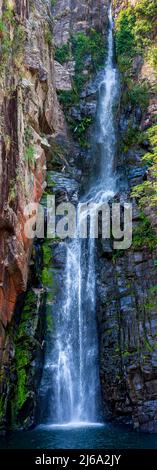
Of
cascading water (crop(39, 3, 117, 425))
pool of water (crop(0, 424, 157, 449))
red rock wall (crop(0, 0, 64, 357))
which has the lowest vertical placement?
pool of water (crop(0, 424, 157, 449))

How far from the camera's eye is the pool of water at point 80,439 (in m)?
12.2

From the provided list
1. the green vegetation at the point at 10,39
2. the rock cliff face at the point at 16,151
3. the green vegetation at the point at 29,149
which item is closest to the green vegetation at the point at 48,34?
the rock cliff face at the point at 16,151

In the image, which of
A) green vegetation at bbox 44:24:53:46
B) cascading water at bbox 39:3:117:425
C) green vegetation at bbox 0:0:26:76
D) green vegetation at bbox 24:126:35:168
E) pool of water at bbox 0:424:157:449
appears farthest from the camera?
green vegetation at bbox 44:24:53:46

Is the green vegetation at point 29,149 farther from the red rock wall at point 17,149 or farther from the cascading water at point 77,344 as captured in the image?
the cascading water at point 77,344

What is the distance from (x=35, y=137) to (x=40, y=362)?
840 centimetres

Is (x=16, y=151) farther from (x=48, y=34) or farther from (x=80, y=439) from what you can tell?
(x=48, y=34)

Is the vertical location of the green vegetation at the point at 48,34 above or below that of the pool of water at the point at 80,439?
above

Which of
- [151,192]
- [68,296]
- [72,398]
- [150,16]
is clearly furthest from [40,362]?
[150,16]

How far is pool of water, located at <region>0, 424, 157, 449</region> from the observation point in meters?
12.2

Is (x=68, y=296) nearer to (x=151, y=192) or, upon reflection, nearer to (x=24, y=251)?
(x=24, y=251)

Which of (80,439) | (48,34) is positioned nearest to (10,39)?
(48,34)

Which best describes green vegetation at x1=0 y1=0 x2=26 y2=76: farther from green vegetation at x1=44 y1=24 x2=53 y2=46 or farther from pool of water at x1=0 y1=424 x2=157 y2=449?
pool of water at x1=0 y1=424 x2=157 y2=449

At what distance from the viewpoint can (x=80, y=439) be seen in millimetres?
12914

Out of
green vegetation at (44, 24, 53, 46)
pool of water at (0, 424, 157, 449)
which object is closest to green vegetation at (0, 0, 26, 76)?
green vegetation at (44, 24, 53, 46)
